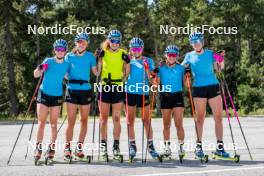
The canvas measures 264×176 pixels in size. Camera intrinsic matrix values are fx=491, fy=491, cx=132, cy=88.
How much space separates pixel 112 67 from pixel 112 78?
21 centimetres

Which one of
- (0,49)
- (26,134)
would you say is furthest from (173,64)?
(0,49)

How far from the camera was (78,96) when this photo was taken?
29.8ft

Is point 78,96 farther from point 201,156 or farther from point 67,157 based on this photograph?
point 201,156

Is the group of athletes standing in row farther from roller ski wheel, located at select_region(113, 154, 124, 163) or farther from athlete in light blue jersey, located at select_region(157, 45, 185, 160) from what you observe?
roller ski wheel, located at select_region(113, 154, 124, 163)

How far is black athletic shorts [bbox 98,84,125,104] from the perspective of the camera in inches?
358

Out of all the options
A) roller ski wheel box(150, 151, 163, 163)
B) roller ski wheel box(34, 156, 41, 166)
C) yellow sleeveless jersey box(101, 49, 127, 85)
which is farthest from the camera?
yellow sleeveless jersey box(101, 49, 127, 85)

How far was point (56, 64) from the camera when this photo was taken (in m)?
9.07

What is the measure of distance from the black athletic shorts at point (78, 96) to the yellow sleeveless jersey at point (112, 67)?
1.33 ft

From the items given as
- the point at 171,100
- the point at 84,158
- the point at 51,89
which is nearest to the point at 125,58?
the point at 171,100

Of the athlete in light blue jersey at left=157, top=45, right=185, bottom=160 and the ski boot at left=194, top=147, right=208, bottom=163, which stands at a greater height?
the athlete in light blue jersey at left=157, top=45, right=185, bottom=160

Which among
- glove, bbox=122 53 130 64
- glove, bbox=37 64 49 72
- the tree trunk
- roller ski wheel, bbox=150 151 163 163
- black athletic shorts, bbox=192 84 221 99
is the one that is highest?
the tree trunk

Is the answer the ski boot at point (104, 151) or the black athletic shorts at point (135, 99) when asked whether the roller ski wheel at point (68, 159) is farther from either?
the black athletic shorts at point (135, 99)

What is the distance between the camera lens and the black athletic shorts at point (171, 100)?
9289 millimetres

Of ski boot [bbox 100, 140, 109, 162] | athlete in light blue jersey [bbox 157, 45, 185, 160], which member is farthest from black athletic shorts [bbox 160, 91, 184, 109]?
ski boot [bbox 100, 140, 109, 162]
